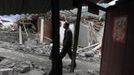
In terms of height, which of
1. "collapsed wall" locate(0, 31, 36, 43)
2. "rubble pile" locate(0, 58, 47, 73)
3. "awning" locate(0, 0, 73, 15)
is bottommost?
"rubble pile" locate(0, 58, 47, 73)

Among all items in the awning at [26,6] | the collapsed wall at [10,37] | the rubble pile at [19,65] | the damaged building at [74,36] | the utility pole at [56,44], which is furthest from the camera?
the collapsed wall at [10,37]

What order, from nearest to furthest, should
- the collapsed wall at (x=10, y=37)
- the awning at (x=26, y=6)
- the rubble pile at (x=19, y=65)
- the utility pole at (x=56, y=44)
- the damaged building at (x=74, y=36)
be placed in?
1. the damaged building at (x=74, y=36)
2. the utility pole at (x=56, y=44)
3. the awning at (x=26, y=6)
4. the rubble pile at (x=19, y=65)
5. the collapsed wall at (x=10, y=37)

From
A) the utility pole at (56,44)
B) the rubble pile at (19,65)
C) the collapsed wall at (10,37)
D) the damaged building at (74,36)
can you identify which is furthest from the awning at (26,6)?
the collapsed wall at (10,37)

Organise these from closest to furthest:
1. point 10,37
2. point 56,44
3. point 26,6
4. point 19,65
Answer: point 56,44 → point 26,6 → point 19,65 → point 10,37

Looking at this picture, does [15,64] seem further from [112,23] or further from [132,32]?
[132,32]

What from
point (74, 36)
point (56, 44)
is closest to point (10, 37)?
point (74, 36)

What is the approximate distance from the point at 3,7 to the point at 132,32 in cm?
649

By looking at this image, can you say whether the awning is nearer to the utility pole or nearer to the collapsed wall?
the utility pole

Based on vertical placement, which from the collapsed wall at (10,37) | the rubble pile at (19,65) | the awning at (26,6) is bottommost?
the rubble pile at (19,65)

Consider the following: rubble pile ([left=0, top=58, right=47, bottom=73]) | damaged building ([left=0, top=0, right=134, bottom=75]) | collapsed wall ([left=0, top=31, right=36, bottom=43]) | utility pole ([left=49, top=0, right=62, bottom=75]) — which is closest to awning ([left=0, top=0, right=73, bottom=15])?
damaged building ([left=0, top=0, right=134, bottom=75])

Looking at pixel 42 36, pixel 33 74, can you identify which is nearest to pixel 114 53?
pixel 33 74

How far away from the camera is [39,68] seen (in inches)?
526

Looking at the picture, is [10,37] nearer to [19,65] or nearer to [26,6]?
[19,65]

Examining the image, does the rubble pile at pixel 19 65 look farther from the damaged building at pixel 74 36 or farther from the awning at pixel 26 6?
the awning at pixel 26 6
